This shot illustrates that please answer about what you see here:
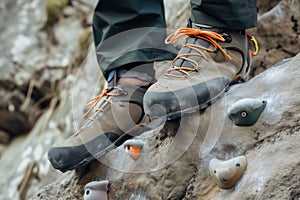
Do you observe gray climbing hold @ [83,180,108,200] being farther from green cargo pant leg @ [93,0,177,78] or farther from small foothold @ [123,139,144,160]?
green cargo pant leg @ [93,0,177,78]

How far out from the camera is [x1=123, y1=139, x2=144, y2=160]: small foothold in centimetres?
110

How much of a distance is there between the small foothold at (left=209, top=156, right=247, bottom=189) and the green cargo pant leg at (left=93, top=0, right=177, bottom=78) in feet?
1.39

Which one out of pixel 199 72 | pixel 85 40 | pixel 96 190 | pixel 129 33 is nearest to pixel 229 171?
pixel 199 72

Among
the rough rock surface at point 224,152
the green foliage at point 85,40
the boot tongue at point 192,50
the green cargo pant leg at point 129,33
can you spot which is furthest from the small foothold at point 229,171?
the green foliage at point 85,40

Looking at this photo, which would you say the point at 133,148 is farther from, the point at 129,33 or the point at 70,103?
the point at 70,103

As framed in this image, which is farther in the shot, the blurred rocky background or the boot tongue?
the boot tongue

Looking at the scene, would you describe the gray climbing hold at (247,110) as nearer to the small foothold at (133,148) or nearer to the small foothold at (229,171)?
the small foothold at (229,171)

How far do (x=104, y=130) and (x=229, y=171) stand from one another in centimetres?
38

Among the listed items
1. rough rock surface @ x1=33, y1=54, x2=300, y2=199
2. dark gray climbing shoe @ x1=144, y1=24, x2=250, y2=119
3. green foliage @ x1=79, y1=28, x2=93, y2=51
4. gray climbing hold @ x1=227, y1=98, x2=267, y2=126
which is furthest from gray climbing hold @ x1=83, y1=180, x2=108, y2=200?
green foliage @ x1=79, y1=28, x2=93, y2=51

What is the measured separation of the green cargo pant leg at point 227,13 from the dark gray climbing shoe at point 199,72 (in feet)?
0.07

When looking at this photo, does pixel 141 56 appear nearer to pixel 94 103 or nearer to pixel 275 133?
pixel 94 103

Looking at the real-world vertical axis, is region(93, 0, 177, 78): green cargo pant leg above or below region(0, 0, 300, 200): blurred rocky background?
above

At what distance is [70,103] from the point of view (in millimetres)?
2475

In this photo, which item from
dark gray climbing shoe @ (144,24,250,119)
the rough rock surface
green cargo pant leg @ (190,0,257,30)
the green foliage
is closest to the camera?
the rough rock surface
